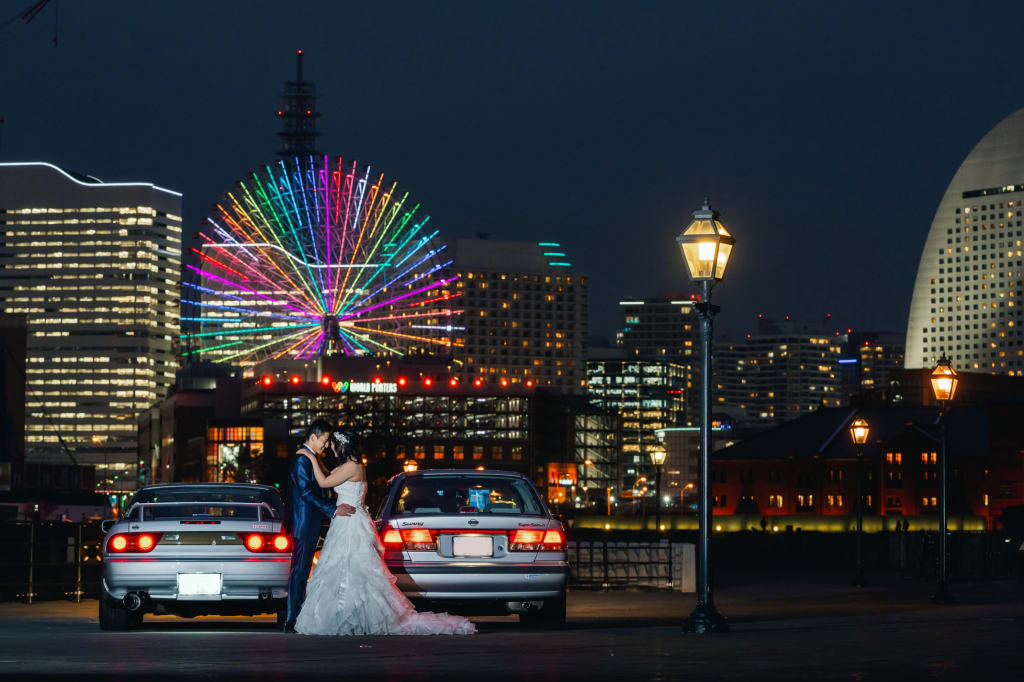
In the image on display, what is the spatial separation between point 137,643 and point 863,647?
6.54m

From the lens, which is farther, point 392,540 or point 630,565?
point 630,565

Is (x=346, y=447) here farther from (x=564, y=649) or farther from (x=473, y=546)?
(x=564, y=649)

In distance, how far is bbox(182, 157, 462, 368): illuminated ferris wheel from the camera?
104 m

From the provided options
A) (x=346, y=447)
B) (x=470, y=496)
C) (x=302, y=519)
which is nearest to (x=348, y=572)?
(x=302, y=519)

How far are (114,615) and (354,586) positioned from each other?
2.90 metres

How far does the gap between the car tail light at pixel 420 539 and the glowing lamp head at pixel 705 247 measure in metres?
4.22

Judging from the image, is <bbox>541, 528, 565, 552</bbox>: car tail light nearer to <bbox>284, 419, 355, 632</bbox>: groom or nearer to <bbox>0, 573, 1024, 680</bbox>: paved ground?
<bbox>0, 573, 1024, 680</bbox>: paved ground

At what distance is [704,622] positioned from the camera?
18234 mm

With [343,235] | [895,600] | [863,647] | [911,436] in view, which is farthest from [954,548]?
[911,436]

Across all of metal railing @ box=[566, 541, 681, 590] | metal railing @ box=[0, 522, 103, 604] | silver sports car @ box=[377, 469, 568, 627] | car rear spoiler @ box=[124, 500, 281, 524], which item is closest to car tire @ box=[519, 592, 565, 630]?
silver sports car @ box=[377, 469, 568, 627]

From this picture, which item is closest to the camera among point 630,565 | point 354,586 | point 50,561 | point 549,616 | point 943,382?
point 354,586

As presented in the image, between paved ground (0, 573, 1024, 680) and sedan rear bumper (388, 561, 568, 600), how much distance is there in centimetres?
45

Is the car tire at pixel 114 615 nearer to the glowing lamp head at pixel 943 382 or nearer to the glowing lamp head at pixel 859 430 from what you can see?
the glowing lamp head at pixel 943 382

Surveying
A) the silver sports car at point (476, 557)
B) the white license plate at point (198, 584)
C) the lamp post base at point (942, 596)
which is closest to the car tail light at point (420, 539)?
the silver sports car at point (476, 557)
